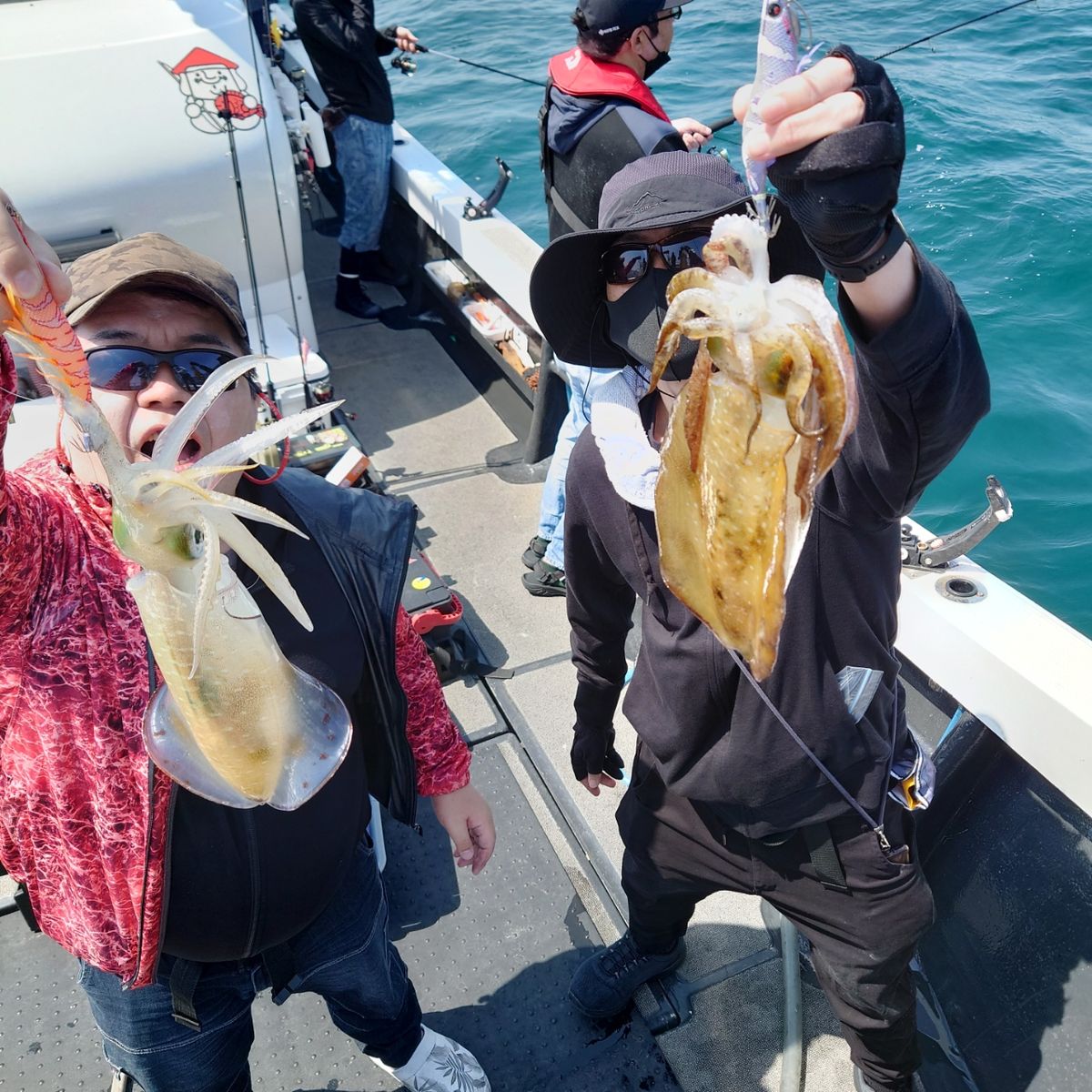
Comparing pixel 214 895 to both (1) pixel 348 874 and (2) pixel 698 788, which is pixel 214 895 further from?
(2) pixel 698 788

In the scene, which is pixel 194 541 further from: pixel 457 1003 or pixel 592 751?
pixel 457 1003

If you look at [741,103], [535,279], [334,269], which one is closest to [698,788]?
[535,279]

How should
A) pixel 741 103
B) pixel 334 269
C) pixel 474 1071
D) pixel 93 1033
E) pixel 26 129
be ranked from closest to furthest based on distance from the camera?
pixel 741 103
pixel 474 1071
pixel 93 1033
pixel 26 129
pixel 334 269

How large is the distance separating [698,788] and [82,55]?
4197 mm

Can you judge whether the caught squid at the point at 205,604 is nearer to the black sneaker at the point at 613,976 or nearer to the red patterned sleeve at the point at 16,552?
the red patterned sleeve at the point at 16,552

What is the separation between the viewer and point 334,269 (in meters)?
7.19

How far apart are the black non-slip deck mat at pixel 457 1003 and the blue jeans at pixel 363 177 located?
4.66m

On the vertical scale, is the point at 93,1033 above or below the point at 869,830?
below

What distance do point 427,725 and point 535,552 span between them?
83.4 inches

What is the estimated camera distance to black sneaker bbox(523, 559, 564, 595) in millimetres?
4035

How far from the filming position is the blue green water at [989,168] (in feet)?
17.6

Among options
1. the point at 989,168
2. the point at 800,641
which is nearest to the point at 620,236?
the point at 800,641

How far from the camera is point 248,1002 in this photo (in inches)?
74.2

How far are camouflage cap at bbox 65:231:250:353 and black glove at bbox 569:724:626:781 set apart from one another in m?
1.41
